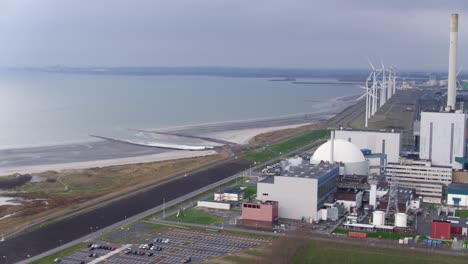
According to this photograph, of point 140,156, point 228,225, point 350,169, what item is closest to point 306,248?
point 228,225

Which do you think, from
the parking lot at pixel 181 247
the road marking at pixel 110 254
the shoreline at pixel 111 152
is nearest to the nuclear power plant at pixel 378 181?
the parking lot at pixel 181 247

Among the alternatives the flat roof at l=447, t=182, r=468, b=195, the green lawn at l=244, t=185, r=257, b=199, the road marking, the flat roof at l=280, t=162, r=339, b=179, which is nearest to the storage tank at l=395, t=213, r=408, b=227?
the flat roof at l=280, t=162, r=339, b=179

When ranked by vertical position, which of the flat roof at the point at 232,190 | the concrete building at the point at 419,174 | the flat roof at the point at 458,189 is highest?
the concrete building at the point at 419,174

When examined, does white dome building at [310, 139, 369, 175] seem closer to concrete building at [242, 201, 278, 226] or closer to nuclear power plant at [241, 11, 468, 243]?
nuclear power plant at [241, 11, 468, 243]

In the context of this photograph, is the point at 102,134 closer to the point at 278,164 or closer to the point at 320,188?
the point at 278,164

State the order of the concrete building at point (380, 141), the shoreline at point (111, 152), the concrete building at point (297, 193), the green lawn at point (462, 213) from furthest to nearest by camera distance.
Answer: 1. the concrete building at point (380, 141)
2. the shoreline at point (111, 152)
3. the green lawn at point (462, 213)
4. the concrete building at point (297, 193)

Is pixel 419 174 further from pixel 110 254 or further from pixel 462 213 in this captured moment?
pixel 110 254

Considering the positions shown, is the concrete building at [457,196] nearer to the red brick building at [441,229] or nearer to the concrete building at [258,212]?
the red brick building at [441,229]
